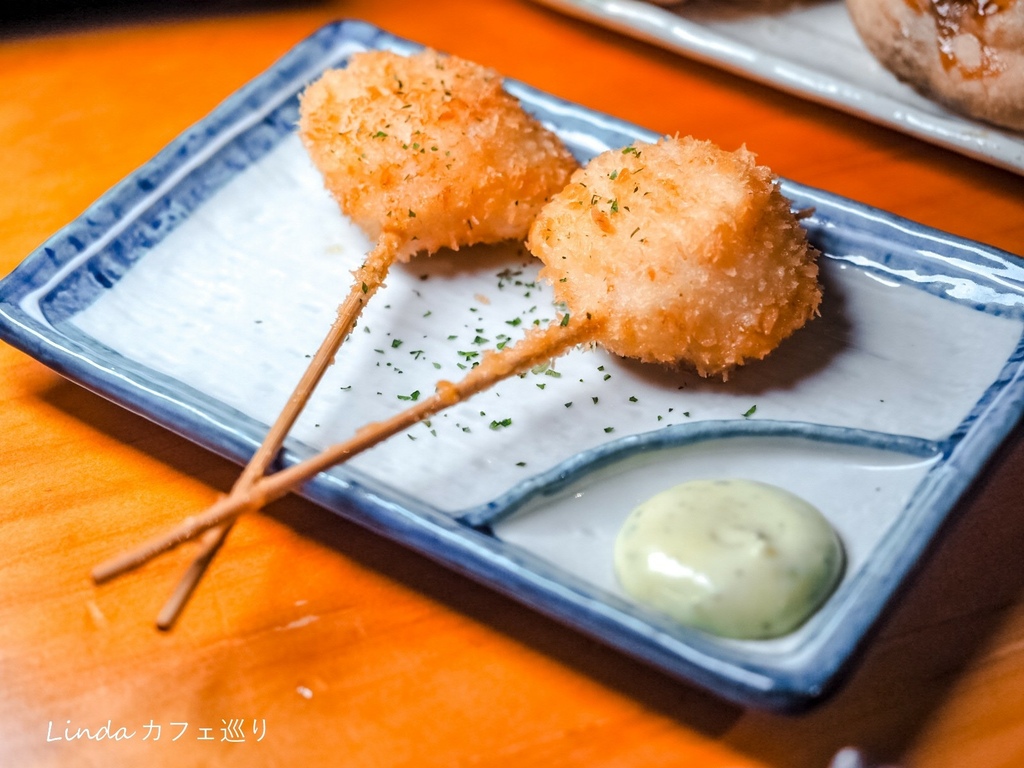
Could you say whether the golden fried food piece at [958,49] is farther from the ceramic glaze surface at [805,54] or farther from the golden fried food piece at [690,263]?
the golden fried food piece at [690,263]

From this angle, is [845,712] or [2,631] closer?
[845,712]

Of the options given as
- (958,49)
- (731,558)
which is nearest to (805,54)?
(958,49)

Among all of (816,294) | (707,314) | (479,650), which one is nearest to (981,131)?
(816,294)

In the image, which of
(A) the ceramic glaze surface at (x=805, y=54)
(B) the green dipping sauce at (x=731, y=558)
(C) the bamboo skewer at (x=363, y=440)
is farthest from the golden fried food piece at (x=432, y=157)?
(B) the green dipping sauce at (x=731, y=558)

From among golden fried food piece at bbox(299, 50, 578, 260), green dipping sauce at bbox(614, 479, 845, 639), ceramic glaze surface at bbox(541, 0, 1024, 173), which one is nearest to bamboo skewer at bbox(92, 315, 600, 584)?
green dipping sauce at bbox(614, 479, 845, 639)

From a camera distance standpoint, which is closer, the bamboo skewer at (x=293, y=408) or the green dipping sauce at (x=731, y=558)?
the green dipping sauce at (x=731, y=558)

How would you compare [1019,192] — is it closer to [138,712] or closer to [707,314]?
[707,314]
